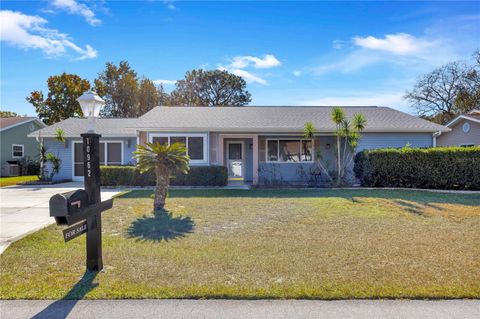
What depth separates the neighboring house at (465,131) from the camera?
62.4 ft

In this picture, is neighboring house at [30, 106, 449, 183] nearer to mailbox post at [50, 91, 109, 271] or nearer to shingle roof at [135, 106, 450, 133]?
shingle roof at [135, 106, 450, 133]

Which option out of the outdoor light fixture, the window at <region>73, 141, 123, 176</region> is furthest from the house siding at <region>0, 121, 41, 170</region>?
the outdoor light fixture

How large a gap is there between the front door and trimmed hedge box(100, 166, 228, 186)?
2.67 metres

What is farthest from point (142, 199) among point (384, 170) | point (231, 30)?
point (384, 170)

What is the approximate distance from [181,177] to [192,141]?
1974 millimetres

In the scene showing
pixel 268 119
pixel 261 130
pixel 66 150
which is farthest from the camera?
pixel 66 150

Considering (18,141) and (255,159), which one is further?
(18,141)

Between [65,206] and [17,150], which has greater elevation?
[17,150]

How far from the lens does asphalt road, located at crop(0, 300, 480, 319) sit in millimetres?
3064

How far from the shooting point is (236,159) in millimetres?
16406

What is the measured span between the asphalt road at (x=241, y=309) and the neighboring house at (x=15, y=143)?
23.8 metres

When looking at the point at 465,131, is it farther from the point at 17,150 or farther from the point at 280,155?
the point at 17,150

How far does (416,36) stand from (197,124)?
10371 millimetres

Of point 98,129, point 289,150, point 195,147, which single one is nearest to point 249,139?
point 289,150
